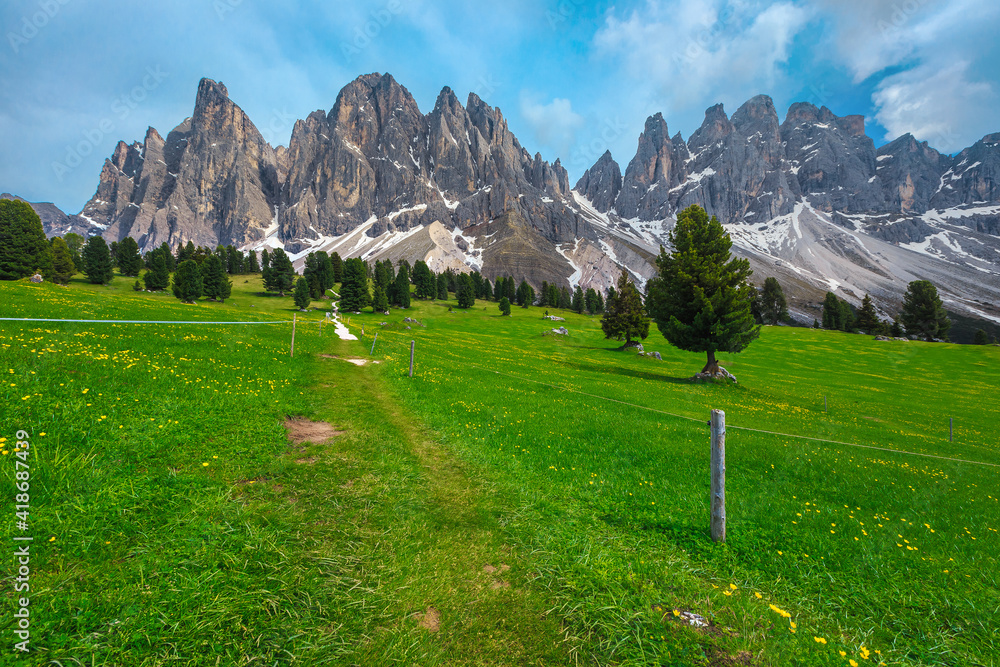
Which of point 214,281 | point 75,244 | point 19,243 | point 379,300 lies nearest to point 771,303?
point 379,300

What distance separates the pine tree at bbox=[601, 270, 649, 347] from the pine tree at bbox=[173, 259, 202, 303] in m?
86.0

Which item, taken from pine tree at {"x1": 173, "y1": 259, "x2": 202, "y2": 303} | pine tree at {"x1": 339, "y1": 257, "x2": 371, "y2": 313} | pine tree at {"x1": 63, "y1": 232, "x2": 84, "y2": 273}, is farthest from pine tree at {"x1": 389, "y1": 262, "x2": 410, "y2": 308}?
pine tree at {"x1": 63, "y1": 232, "x2": 84, "y2": 273}

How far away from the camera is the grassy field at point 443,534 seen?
4426 millimetres

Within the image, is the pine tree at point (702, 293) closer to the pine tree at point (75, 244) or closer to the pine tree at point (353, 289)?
the pine tree at point (353, 289)

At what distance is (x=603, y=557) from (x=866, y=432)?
23473 millimetres

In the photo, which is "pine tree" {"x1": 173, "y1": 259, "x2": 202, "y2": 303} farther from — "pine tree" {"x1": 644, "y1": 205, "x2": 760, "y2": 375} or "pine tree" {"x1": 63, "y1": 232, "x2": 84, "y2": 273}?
"pine tree" {"x1": 644, "y1": 205, "x2": 760, "y2": 375}

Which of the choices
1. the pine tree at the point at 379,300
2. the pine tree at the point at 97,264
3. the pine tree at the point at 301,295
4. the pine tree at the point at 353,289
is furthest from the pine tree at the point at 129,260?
the pine tree at the point at 379,300

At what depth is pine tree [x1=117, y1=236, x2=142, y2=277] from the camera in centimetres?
11388

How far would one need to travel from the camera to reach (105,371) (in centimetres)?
1070

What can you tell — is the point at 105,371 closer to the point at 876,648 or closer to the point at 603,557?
the point at 603,557

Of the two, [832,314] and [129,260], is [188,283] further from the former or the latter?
[832,314]

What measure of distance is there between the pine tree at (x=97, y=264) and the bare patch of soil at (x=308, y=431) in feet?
395

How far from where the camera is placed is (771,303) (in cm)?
12475

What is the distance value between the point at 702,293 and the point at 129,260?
155 metres
